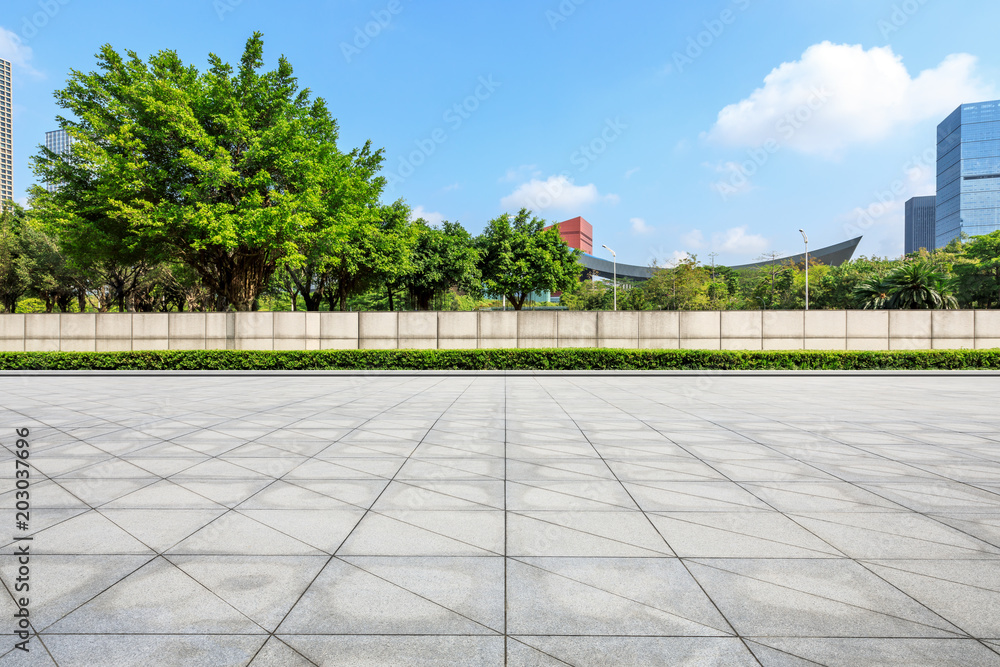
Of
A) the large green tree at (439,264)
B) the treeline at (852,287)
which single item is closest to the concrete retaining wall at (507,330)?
the treeline at (852,287)

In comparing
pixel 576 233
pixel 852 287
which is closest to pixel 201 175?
pixel 852 287

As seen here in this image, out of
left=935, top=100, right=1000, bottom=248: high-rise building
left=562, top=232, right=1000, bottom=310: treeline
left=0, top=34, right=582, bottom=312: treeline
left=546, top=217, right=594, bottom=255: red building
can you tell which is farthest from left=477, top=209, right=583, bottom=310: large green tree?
left=935, top=100, right=1000, bottom=248: high-rise building

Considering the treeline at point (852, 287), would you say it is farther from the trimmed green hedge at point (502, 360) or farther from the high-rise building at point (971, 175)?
the high-rise building at point (971, 175)

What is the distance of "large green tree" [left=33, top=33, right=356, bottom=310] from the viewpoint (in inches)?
810

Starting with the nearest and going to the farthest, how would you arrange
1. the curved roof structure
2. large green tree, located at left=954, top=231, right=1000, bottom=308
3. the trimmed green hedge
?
the trimmed green hedge < large green tree, located at left=954, top=231, right=1000, bottom=308 < the curved roof structure

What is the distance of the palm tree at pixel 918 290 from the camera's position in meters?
26.2

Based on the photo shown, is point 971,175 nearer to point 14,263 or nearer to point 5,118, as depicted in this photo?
point 14,263

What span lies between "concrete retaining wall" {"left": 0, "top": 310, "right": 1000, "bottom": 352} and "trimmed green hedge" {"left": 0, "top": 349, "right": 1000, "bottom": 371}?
2.14 meters

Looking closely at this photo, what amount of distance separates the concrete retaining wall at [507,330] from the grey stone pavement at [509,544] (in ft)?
43.8

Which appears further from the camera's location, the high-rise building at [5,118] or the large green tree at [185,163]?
the high-rise building at [5,118]

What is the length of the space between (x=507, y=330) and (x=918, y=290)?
22.8 meters

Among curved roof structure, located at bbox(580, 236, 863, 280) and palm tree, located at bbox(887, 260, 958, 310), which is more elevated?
curved roof structure, located at bbox(580, 236, 863, 280)

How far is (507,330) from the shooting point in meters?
21.4

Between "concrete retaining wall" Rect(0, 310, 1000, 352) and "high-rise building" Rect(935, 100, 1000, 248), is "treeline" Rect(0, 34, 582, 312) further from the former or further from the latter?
"high-rise building" Rect(935, 100, 1000, 248)
